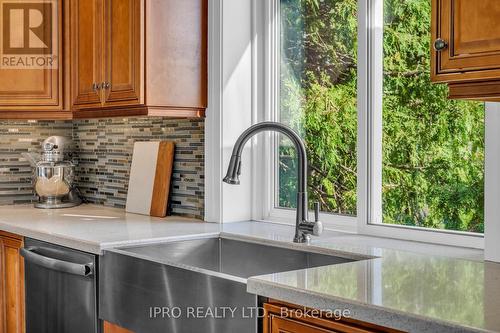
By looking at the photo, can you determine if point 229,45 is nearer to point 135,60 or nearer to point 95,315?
point 135,60

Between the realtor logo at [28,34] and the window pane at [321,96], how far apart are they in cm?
126

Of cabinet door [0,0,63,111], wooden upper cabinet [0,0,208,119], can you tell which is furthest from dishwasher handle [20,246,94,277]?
cabinet door [0,0,63,111]

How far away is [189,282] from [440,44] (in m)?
0.96

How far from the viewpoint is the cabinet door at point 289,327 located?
156 cm

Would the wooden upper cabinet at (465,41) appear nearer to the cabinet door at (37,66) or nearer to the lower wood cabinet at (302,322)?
the lower wood cabinet at (302,322)

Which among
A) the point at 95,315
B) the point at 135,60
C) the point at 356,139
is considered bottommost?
the point at 95,315

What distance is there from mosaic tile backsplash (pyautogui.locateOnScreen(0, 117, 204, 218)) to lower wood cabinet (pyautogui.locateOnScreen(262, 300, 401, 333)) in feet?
4.62

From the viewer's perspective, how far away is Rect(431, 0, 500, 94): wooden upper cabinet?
4.91 feet

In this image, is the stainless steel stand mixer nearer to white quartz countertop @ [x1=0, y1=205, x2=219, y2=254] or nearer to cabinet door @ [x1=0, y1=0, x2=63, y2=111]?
white quartz countertop @ [x1=0, y1=205, x2=219, y2=254]

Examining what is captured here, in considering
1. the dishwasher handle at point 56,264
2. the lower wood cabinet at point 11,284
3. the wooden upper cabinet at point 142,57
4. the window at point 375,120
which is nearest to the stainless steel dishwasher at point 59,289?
the dishwasher handle at point 56,264

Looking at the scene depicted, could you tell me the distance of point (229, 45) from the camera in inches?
113

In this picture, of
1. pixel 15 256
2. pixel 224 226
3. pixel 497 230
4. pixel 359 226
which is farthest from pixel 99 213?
pixel 497 230

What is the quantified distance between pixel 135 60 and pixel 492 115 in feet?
4.91

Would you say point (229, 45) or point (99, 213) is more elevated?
point (229, 45)
